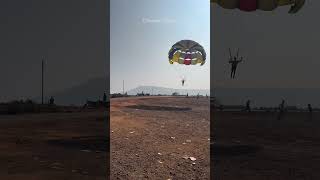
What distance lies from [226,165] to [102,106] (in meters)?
42.0

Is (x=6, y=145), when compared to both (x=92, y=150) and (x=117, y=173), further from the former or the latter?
(x=117, y=173)

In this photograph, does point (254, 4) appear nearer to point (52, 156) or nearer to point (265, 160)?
point (265, 160)

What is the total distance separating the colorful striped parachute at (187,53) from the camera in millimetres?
35594

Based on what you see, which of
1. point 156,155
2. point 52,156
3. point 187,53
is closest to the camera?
point 52,156

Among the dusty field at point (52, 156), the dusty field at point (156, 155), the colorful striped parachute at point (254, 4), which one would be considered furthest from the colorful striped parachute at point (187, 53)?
the colorful striped parachute at point (254, 4)

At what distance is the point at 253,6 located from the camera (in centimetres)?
1695

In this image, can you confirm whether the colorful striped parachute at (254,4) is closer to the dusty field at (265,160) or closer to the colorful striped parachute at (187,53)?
the dusty field at (265,160)

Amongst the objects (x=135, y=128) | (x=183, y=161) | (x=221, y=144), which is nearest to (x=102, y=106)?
(x=135, y=128)

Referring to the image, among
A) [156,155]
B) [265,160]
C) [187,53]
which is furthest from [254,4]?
[187,53]

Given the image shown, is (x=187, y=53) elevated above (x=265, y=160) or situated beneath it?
elevated above

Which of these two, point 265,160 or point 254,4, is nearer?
point 265,160

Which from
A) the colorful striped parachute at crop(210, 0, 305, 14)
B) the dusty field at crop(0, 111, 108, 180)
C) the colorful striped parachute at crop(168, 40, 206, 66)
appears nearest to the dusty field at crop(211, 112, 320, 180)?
the dusty field at crop(0, 111, 108, 180)

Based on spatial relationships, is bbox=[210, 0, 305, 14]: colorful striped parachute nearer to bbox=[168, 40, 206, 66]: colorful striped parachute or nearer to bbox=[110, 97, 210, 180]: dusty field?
bbox=[110, 97, 210, 180]: dusty field

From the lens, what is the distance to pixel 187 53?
3603 centimetres
